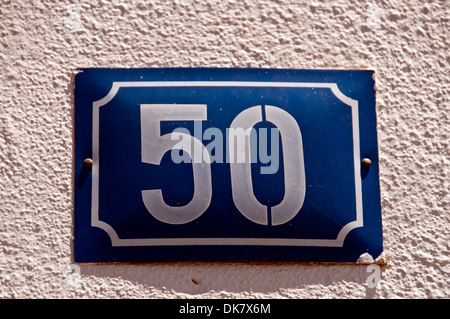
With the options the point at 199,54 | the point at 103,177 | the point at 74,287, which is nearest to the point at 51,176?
the point at 103,177

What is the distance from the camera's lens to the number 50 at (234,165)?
45.3 inches

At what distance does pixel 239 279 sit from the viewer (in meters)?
1.16

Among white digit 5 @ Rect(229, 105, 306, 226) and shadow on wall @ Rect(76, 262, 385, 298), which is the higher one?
white digit 5 @ Rect(229, 105, 306, 226)

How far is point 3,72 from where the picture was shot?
120cm

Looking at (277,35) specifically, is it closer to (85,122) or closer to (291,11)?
(291,11)

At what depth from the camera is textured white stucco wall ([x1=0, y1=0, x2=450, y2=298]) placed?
1.16m

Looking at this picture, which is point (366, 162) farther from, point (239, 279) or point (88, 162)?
point (88, 162)

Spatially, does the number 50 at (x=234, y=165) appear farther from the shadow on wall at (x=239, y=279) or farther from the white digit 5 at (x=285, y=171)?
the shadow on wall at (x=239, y=279)

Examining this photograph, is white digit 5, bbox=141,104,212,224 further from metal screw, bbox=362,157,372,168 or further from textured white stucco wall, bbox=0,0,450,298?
metal screw, bbox=362,157,372,168

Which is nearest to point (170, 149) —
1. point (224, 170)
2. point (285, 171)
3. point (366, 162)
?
point (224, 170)

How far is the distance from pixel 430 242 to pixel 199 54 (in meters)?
0.67

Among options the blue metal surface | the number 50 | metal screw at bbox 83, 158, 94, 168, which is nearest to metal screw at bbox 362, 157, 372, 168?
the blue metal surface

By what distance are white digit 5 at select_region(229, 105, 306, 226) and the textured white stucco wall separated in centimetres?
11

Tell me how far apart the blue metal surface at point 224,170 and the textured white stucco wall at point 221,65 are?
0.03 meters
